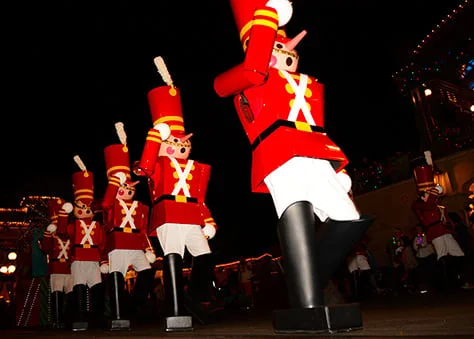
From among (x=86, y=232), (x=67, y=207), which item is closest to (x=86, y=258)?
(x=86, y=232)

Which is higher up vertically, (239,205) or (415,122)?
(415,122)

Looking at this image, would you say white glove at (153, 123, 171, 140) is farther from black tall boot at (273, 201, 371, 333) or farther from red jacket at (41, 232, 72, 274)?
red jacket at (41, 232, 72, 274)

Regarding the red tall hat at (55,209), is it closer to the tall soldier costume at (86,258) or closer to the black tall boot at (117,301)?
the tall soldier costume at (86,258)

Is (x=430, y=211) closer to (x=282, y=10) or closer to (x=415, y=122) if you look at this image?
(x=282, y=10)

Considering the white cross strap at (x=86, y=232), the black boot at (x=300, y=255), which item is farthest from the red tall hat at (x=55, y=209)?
the black boot at (x=300, y=255)

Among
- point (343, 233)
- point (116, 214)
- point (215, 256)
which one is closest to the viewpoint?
point (343, 233)

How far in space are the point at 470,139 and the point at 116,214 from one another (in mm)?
11808

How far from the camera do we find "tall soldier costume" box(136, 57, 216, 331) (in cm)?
450

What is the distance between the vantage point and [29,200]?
52.3ft

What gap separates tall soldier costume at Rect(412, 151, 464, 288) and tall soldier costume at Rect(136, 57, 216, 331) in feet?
14.0

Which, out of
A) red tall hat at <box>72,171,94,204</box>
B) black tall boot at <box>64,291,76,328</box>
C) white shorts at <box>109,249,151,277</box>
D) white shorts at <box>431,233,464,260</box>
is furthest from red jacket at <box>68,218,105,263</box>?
white shorts at <box>431,233,464,260</box>

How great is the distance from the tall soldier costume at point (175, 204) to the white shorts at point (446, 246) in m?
4.56

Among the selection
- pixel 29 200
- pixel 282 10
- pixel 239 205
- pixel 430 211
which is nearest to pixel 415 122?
pixel 239 205

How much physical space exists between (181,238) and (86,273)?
293cm
